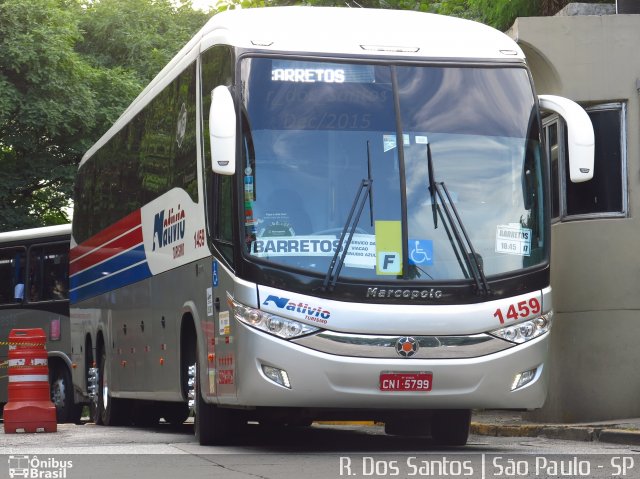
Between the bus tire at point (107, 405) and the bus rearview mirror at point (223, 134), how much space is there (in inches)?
325

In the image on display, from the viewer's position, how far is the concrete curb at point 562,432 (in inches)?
530

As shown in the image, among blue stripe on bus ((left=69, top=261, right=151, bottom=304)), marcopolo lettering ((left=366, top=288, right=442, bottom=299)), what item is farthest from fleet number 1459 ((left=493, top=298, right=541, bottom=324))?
blue stripe on bus ((left=69, top=261, right=151, bottom=304))

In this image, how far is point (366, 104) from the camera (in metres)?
11.6

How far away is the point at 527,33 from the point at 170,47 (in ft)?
95.9

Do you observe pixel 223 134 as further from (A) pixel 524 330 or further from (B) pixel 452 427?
(B) pixel 452 427

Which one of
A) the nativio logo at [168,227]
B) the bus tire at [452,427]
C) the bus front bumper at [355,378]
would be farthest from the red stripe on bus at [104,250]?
the bus front bumper at [355,378]

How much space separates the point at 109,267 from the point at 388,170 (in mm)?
7622

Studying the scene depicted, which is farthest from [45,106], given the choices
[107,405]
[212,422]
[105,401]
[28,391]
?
[212,422]

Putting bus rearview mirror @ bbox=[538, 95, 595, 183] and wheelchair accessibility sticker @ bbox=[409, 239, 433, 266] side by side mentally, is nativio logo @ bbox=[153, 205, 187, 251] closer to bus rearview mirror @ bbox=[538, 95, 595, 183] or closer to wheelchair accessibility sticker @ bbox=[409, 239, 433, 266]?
wheelchair accessibility sticker @ bbox=[409, 239, 433, 266]

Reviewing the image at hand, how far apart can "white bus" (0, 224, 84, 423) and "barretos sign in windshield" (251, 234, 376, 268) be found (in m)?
12.9

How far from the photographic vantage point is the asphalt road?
31.6 ft

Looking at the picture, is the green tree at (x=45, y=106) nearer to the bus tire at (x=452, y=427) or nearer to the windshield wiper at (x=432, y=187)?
the bus tire at (x=452, y=427)

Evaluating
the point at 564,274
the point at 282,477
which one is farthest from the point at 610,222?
the point at 282,477

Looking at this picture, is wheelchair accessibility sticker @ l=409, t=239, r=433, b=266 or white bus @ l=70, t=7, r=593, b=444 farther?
wheelchair accessibility sticker @ l=409, t=239, r=433, b=266
